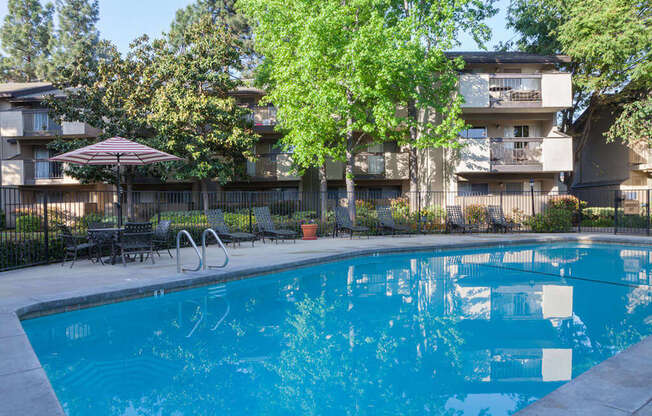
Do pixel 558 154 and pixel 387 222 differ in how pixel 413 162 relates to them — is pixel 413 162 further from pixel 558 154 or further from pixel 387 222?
pixel 558 154

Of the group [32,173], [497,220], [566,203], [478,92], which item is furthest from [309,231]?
[32,173]

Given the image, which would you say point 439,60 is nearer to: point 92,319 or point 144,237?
point 144,237

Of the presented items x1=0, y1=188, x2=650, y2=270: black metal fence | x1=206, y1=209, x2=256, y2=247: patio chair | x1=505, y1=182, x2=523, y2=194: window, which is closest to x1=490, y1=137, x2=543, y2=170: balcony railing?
x1=0, y1=188, x2=650, y2=270: black metal fence

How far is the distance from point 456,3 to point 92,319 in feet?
60.9

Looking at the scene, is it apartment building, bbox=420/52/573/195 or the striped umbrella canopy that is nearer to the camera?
the striped umbrella canopy

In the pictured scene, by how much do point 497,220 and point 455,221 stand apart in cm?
206

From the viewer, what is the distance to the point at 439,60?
19.1 m

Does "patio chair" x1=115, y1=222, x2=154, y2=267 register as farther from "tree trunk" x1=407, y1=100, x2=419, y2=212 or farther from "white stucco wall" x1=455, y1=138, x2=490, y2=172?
"white stucco wall" x1=455, y1=138, x2=490, y2=172

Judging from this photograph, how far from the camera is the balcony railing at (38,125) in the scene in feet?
77.5

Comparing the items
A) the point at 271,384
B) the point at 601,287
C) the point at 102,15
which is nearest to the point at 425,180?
the point at 601,287

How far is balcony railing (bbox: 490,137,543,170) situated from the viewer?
21.4 metres

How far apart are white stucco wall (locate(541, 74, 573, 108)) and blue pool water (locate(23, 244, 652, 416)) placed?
15152 millimetres

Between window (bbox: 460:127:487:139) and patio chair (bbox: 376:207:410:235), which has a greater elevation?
window (bbox: 460:127:487:139)

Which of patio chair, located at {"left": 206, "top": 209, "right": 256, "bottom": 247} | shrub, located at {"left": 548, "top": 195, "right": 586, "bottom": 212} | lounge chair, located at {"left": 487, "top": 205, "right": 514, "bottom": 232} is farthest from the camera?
shrub, located at {"left": 548, "top": 195, "right": 586, "bottom": 212}
